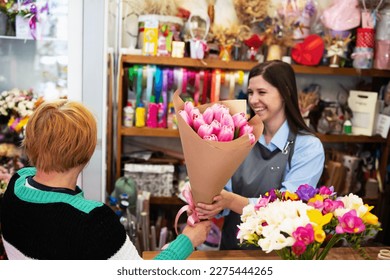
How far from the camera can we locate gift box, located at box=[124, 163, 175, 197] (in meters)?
3.18

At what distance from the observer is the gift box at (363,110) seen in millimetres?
3314

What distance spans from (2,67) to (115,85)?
0.77 metres

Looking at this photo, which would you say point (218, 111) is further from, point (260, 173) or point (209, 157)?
point (260, 173)

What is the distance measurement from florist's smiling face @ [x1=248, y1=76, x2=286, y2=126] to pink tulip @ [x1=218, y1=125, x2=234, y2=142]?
619mm

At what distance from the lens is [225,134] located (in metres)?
1.27

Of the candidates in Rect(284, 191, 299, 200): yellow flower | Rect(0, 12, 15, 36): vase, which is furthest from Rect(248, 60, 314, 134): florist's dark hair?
Rect(0, 12, 15, 36): vase

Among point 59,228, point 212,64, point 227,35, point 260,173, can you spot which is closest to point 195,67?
point 212,64

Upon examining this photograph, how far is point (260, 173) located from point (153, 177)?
4.94ft

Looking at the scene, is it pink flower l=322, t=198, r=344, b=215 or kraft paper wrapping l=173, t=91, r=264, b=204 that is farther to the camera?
kraft paper wrapping l=173, t=91, r=264, b=204

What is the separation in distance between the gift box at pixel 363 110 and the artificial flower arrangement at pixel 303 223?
2412 mm

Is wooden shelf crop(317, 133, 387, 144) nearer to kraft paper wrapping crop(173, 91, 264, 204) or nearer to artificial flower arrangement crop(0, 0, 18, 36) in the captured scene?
kraft paper wrapping crop(173, 91, 264, 204)

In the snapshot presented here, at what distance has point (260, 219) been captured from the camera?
1.05 m

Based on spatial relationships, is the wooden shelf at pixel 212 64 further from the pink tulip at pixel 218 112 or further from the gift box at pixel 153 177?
the pink tulip at pixel 218 112

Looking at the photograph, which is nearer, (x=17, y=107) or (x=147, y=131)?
(x=17, y=107)
